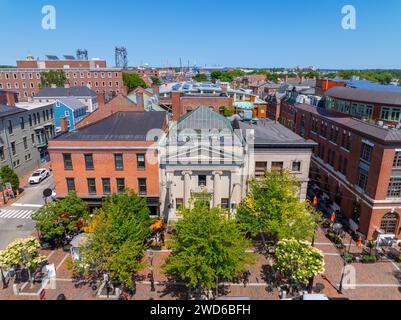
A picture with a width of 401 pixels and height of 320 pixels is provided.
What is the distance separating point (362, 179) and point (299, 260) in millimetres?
18583

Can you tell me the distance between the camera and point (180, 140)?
36.4 m

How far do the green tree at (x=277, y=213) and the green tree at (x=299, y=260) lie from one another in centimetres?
335

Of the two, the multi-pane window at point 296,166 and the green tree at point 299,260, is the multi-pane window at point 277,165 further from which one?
the green tree at point 299,260

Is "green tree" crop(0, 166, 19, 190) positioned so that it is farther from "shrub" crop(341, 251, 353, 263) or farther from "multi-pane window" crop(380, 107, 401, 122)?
"multi-pane window" crop(380, 107, 401, 122)

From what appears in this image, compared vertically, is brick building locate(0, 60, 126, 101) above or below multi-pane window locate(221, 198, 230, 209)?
above

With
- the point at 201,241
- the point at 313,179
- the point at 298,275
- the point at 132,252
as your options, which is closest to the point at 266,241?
the point at 298,275

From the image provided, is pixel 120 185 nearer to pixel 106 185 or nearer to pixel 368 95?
pixel 106 185

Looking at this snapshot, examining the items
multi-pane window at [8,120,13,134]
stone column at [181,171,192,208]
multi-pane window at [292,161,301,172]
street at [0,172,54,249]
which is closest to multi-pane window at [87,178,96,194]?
street at [0,172,54,249]

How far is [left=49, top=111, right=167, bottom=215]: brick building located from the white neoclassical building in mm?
1713

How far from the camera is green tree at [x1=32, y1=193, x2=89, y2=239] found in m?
30.8

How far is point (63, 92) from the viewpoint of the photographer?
84250mm

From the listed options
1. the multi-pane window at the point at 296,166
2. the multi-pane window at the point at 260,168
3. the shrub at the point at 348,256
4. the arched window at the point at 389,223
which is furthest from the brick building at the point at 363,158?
the multi-pane window at the point at 260,168

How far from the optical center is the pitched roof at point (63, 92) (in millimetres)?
82394

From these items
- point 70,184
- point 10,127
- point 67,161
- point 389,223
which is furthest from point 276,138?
point 10,127
